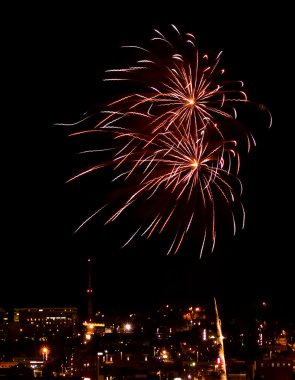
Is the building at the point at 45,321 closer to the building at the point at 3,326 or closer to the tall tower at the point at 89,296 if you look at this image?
the building at the point at 3,326

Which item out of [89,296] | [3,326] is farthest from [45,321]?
[89,296]

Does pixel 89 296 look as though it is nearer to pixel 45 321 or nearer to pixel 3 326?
pixel 3 326

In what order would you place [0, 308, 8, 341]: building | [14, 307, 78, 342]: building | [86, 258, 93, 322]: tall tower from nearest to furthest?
[86, 258, 93, 322]: tall tower, [0, 308, 8, 341]: building, [14, 307, 78, 342]: building

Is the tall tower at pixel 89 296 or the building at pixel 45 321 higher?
the building at pixel 45 321

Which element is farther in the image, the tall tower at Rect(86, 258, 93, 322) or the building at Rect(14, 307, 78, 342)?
the building at Rect(14, 307, 78, 342)

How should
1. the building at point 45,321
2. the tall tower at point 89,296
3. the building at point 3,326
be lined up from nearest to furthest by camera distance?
the tall tower at point 89,296, the building at point 3,326, the building at point 45,321

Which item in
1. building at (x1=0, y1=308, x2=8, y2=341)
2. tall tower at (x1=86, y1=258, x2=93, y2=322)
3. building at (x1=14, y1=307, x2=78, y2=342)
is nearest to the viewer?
tall tower at (x1=86, y1=258, x2=93, y2=322)

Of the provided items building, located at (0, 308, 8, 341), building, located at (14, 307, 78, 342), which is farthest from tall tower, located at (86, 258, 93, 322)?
building, located at (14, 307, 78, 342)

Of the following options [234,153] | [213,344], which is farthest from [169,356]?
[234,153]

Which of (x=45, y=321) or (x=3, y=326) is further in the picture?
(x=45, y=321)

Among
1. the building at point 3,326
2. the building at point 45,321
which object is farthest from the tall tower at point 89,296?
the building at point 45,321

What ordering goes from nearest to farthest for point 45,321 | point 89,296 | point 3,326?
point 89,296
point 3,326
point 45,321

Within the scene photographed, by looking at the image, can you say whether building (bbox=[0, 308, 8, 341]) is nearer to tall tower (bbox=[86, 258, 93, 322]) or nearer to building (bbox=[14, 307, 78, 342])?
building (bbox=[14, 307, 78, 342])

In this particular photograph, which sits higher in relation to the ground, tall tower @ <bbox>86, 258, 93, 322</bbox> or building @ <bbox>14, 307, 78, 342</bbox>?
building @ <bbox>14, 307, 78, 342</bbox>
